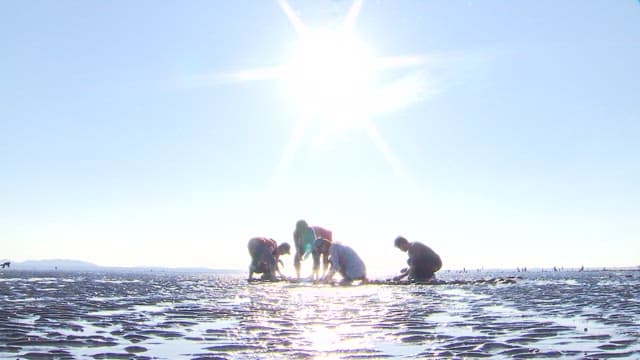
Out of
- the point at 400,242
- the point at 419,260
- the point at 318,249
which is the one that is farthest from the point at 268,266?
the point at 400,242

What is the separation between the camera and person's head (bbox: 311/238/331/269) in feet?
88.1

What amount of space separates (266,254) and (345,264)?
282 inches

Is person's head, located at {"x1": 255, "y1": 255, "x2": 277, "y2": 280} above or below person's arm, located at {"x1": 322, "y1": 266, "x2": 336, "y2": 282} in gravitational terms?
above

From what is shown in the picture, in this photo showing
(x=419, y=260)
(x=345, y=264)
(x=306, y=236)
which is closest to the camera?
(x=345, y=264)

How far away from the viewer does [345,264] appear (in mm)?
25500

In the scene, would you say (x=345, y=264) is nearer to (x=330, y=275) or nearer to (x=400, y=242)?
(x=330, y=275)

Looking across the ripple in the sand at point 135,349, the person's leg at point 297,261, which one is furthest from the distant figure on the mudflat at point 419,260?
the ripple in the sand at point 135,349

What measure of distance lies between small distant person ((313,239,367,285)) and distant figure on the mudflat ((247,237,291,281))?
5028 mm

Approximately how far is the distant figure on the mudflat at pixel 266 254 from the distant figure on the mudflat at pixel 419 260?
632 cm

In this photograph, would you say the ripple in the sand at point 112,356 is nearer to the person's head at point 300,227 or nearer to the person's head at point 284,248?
the person's head at point 300,227

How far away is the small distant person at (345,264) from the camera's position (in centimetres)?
2472

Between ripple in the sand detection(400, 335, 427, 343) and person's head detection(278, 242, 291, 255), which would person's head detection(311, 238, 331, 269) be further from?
ripple in the sand detection(400, 335, 427, 343)

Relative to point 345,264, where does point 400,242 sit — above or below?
above

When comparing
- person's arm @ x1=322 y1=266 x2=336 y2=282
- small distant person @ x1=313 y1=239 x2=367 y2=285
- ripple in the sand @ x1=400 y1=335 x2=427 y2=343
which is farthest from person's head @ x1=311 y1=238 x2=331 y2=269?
ripple in the sand @ x1=400 y1=335 x2=427 y2=343
